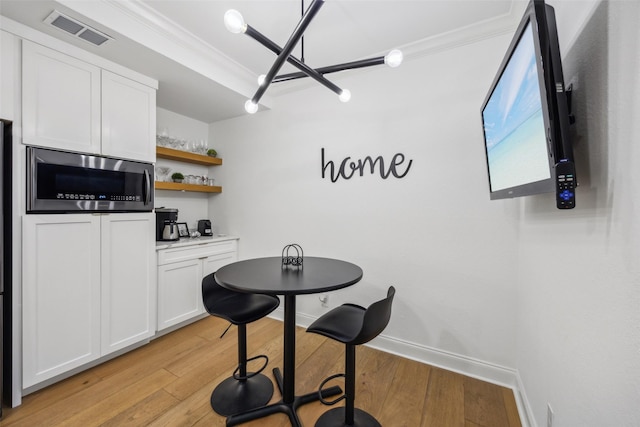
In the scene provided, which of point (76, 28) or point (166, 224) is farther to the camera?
point (166, 224)

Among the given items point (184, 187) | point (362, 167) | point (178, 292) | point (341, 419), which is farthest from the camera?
point (184, 187)

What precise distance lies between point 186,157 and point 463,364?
3.43m

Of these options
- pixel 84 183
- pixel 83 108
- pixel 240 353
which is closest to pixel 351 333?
pixel 240 353

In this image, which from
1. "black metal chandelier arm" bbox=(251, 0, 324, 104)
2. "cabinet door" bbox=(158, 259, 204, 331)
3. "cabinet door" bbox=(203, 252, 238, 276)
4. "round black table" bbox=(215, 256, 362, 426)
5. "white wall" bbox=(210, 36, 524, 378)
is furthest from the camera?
"cabinet door" bbox=(203, 252, 238, 276)

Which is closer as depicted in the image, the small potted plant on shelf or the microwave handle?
the microwave handle

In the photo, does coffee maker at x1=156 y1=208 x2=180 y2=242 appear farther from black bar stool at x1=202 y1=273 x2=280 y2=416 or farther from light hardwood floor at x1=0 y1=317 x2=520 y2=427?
black bar stool at x1=202 y1=273 x2=280 y2=416

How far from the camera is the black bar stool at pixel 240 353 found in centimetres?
166

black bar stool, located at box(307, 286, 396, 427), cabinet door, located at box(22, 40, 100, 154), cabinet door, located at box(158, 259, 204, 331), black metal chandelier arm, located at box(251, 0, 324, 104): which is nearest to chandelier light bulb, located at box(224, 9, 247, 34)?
black metal chandelier arm, located at box(251, 0, 324, 104)

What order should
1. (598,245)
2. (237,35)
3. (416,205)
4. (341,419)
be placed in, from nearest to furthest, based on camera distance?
(598,245) < (341,419) < (237,35) < (416,205)

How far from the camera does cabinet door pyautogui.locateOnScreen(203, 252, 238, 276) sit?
2947mm

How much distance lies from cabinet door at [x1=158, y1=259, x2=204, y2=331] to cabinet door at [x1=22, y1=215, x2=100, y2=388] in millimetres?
526

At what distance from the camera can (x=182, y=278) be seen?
2.71m

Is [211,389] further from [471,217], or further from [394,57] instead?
[394,57]

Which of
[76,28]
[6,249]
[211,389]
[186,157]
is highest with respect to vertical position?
[76,28]
